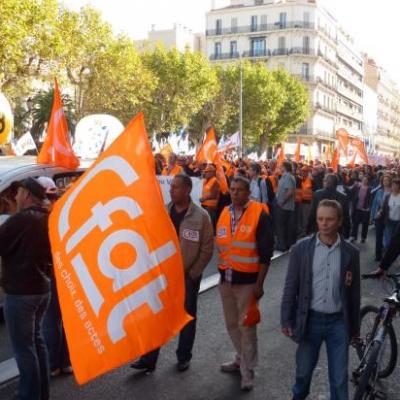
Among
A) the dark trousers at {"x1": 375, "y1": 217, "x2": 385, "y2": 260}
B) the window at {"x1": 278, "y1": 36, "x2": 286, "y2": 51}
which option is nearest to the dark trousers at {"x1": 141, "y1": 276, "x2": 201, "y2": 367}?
the dark trousers at {"x1": 375, "y1": 217, "x2": 385, "y2": 260}

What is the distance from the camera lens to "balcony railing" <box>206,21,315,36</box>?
238ft

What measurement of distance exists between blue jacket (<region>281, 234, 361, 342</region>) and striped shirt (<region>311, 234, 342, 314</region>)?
28mm

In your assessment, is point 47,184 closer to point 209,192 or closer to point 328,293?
point 328,293

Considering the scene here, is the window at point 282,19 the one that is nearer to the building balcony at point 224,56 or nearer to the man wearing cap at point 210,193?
the building balcony at point 224,56

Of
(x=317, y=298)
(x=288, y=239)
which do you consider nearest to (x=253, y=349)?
(x=317, y=298)

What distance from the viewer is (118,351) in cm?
284

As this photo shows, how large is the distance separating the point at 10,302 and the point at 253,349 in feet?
6.27

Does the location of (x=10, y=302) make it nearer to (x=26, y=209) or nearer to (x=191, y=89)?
(x=26, y=209)

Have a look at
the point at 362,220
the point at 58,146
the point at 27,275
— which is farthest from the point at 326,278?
the point at 362,220

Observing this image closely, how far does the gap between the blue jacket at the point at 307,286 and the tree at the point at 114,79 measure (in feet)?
86.3

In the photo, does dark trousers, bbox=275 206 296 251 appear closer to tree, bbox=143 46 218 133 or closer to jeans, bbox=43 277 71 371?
jeans, bbox=43 277 71 371

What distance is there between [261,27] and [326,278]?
2898 inches

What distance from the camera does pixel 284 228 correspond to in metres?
11.4

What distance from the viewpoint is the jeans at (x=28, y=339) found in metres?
3.87
